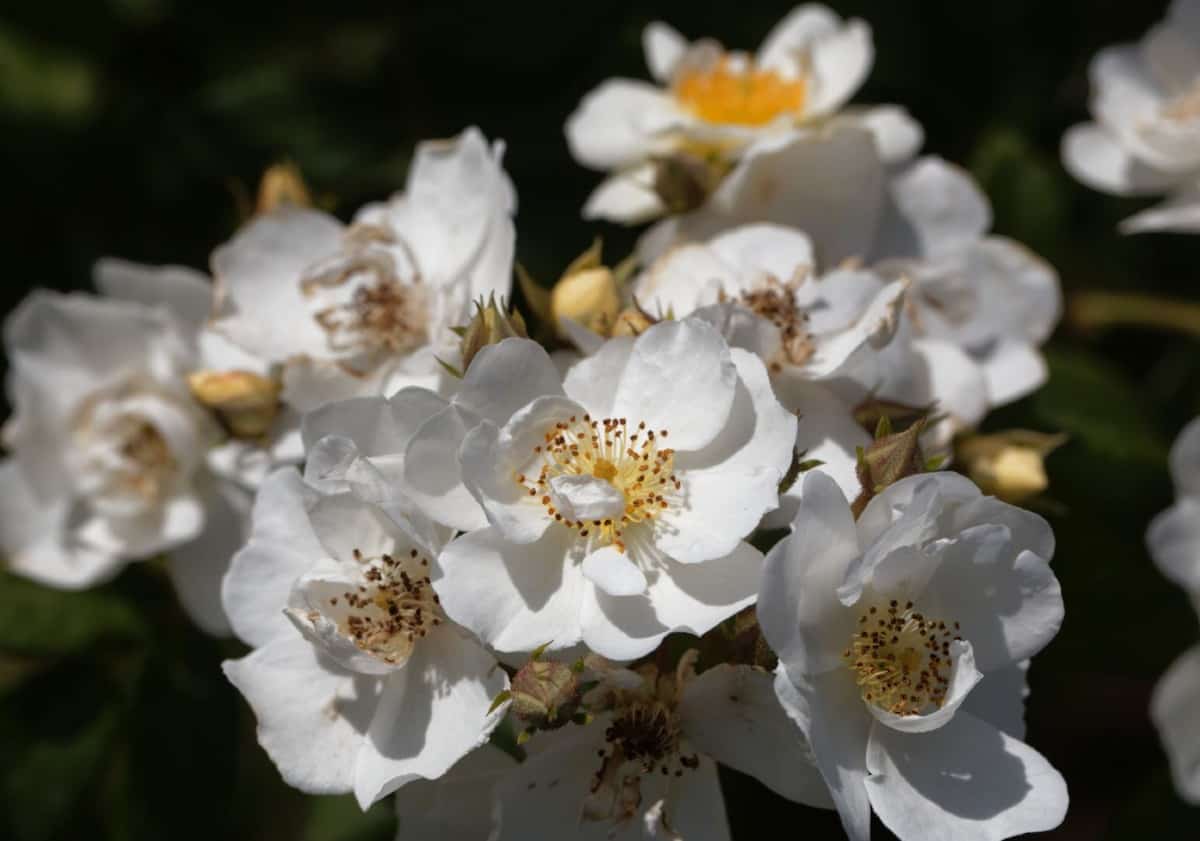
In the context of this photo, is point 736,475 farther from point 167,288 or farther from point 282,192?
point 167,288

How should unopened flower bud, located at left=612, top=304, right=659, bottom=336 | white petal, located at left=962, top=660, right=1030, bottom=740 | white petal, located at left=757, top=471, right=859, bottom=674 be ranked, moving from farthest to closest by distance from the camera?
1. unopened flower bud, located at left=612, top=304, right=659, bottom=336
2. white petal, located at left=962, top=660, right=1030, bottom=740
3. white petal, located at left=757, top=471, right=859, bottom=674

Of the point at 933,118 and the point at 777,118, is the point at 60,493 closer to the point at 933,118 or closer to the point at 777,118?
the point at 777,118

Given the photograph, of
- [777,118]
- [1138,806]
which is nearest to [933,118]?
[777,118]

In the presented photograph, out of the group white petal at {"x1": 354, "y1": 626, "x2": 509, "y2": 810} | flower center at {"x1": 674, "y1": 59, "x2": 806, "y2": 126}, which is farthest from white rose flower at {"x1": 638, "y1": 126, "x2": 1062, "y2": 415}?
white petal at {"x1": 354, "y1": 626, "x2": 509, "y2": 810}

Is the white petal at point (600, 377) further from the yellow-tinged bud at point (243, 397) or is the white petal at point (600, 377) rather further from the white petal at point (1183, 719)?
the white petal at point (1183, 719)

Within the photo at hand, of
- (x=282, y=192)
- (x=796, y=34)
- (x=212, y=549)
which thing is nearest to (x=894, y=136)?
(x=796, y=34)

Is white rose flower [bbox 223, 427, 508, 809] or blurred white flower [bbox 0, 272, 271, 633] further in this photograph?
blurred white flower [bbox 0, 272, 271, 633]

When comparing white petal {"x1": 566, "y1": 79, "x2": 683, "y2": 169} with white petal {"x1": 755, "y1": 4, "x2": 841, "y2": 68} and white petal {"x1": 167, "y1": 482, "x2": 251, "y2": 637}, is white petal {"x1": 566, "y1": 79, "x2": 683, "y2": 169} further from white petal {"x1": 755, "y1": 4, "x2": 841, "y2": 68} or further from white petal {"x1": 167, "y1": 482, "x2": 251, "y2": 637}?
white petal {"x1": 167, "y1": 482, "x2": 251, "y2": 637}
